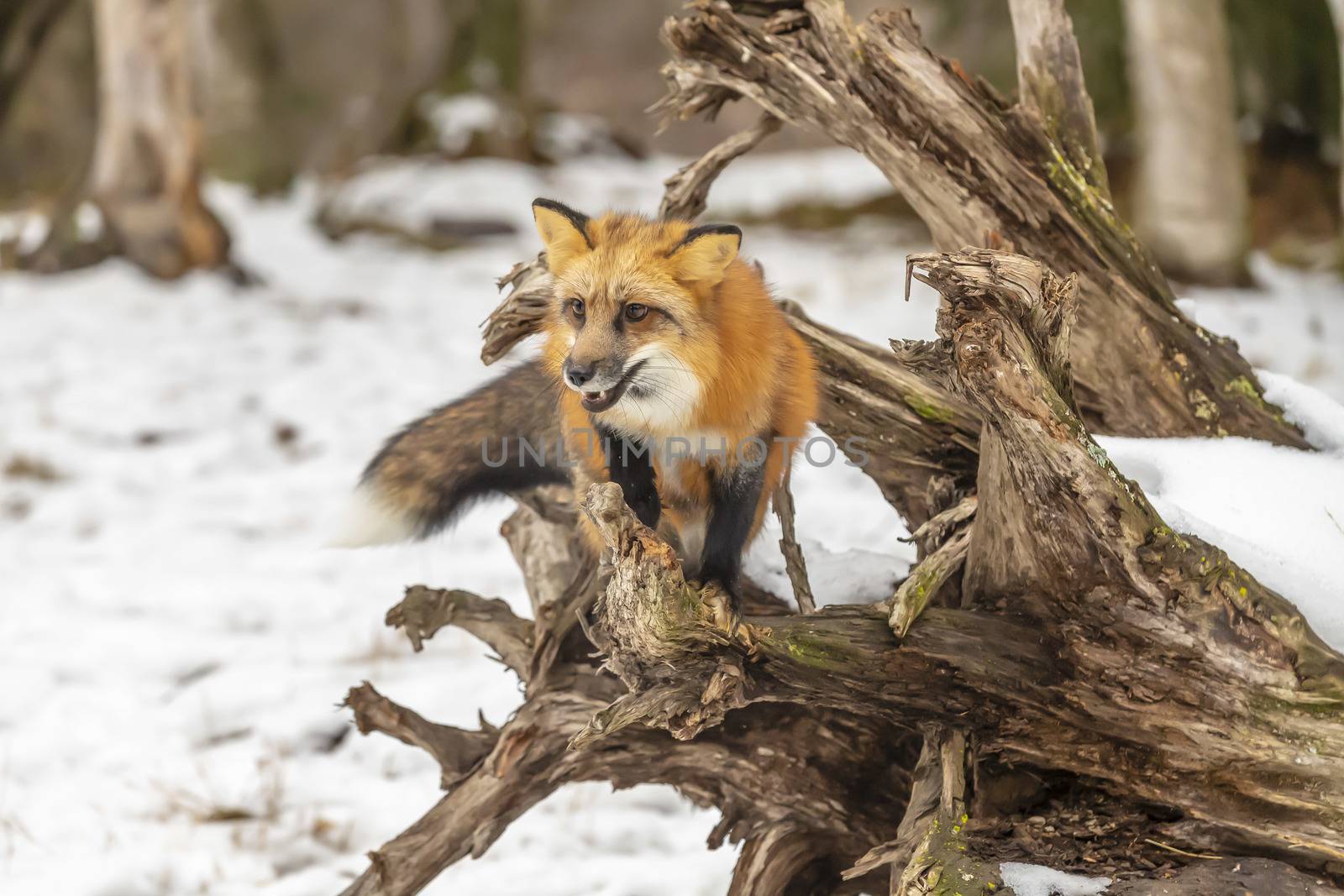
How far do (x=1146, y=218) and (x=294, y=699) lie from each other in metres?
7.56

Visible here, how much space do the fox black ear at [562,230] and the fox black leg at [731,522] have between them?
70 cm

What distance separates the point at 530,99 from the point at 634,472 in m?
11.9

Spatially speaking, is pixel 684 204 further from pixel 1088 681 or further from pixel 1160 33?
pixel 1160 33

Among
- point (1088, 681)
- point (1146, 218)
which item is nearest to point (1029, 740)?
point (1088, 681)

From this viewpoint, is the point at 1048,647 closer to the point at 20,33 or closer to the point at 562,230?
the point at 562,230

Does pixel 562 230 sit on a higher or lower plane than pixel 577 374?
higher

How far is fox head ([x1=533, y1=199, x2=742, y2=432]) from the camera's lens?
2814mm

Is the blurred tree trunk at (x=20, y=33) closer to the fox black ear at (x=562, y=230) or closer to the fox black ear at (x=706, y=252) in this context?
the fox black ear at (x=562, y=230)

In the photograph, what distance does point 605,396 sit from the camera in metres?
2.75

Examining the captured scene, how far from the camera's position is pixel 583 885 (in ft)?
12.0

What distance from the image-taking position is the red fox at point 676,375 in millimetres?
2840

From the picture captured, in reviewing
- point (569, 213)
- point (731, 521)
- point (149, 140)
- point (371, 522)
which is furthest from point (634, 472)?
point (149, 140)

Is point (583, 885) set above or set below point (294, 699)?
below

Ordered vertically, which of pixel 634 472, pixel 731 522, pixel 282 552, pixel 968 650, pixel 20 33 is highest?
pixel 20 33
